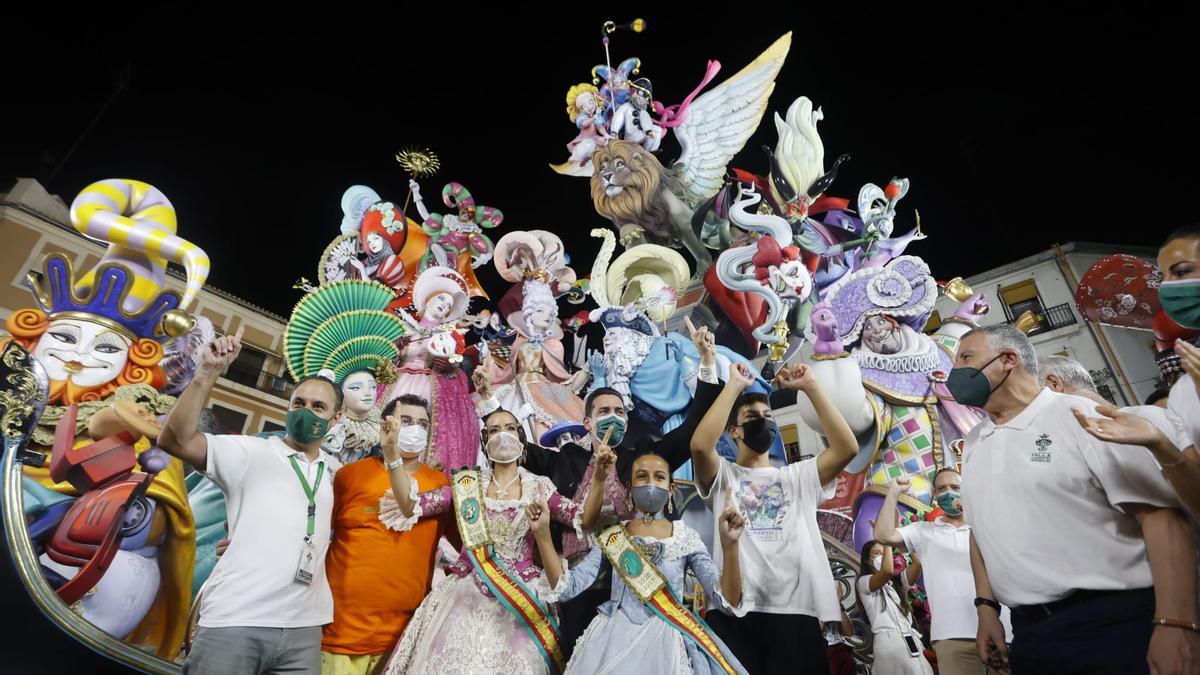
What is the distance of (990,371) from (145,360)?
214 inches

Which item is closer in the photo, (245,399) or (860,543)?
(860,543)

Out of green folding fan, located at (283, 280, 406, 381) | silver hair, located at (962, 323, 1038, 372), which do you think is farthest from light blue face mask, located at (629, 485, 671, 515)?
green folding fan, located at (283, 280, 406, 381)

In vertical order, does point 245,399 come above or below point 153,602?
above

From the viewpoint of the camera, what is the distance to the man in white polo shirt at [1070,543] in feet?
6.06

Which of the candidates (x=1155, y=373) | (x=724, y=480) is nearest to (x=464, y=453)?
(x=724, y=480)

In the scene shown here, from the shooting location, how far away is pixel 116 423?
13.5ft

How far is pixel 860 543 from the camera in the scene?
577 cm

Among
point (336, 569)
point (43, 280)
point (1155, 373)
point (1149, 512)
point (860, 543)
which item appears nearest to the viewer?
point (1149, 512)

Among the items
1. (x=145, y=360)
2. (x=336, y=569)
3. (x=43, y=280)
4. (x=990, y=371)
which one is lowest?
(x=336, y=569)

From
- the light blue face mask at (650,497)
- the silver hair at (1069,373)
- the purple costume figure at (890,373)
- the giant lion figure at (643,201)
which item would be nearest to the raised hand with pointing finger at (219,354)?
the light blue face mask at (650,497)

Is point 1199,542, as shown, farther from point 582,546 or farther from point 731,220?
point 731,220

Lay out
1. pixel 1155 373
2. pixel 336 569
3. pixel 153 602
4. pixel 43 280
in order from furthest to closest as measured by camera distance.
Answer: pixel 1155 373 < pixel 43 280 < pixel 153 602 < pixel 336 569

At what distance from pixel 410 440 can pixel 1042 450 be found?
3.11 m

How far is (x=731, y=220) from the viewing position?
23.6 feet
